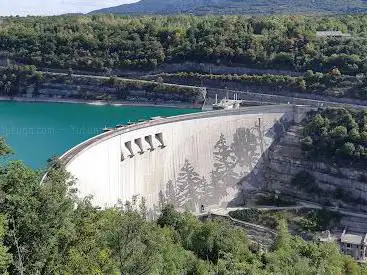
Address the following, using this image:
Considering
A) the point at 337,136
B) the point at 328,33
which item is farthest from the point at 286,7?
the point at 337,136

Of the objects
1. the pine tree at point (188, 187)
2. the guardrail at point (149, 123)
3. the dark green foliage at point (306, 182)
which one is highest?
the guardrail at point (149, 123)

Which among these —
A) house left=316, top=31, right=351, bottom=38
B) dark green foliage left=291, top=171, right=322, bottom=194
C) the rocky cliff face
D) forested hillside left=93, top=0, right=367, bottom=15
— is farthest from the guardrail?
forested hillside left=93, top=0, right=367, bottom=15

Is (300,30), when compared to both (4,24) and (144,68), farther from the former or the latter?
(4,24)

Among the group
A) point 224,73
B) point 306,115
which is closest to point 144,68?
point 224,73

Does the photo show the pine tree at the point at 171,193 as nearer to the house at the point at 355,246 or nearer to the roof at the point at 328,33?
the house at the point at 355,246

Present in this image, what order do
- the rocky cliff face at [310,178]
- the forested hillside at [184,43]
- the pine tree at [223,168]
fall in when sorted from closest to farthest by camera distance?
the pine tree at [223,168] < the rocky cliff face at [310,178] < the forested hillside at [184,43]

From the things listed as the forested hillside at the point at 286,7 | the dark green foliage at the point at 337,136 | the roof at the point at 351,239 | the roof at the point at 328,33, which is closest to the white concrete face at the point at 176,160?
the dark green foliage at the point at 337,136

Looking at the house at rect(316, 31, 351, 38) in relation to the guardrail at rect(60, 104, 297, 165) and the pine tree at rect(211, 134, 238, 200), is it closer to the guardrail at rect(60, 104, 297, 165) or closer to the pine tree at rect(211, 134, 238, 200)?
the guardrail at rect(60, 104, 297, 165)
